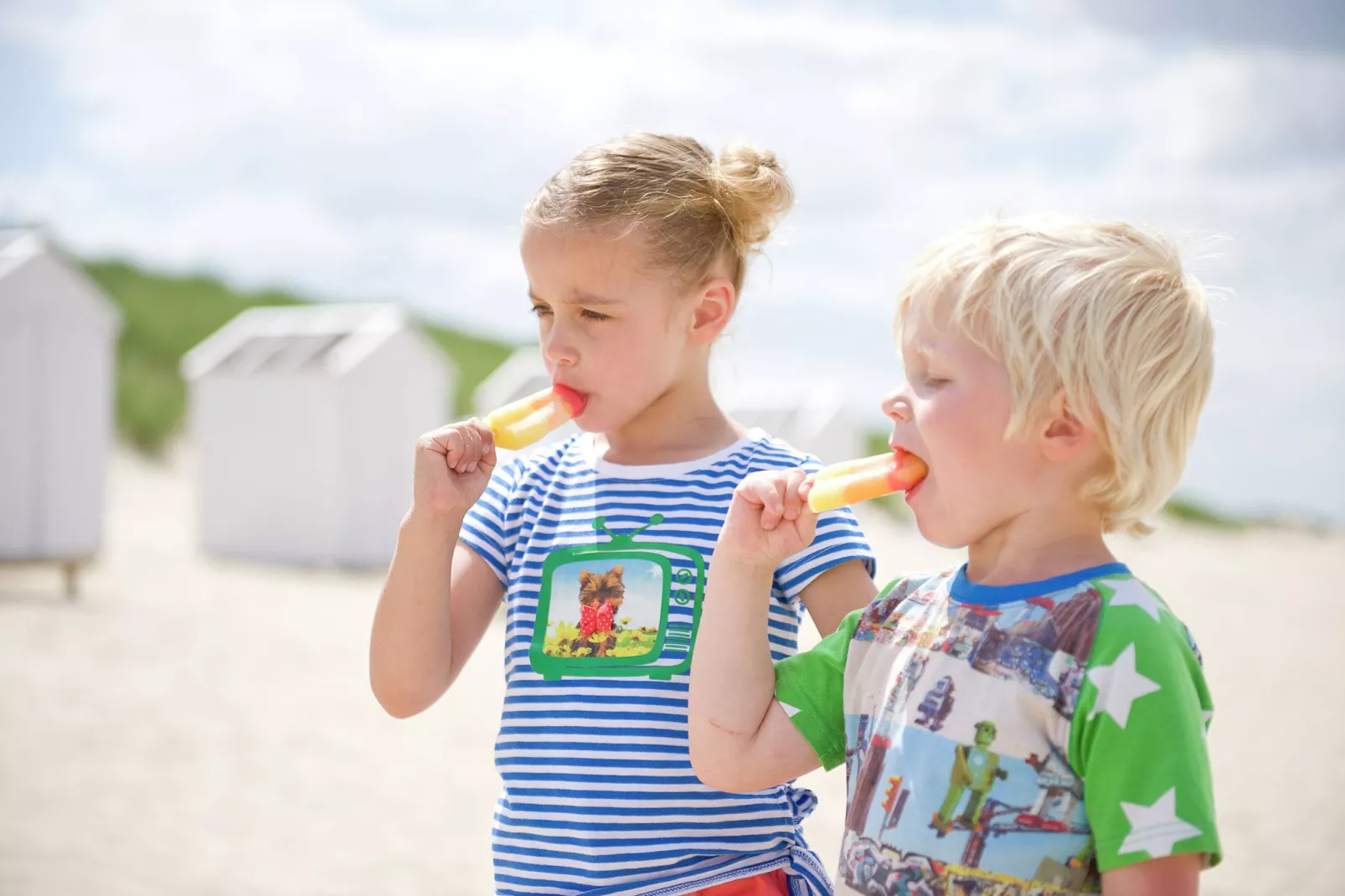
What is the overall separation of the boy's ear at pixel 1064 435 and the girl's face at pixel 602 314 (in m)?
0.84

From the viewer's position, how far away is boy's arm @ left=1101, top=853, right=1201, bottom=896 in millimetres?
1343

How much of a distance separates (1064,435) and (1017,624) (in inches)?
9.7

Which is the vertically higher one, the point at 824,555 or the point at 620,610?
the point at 824,555

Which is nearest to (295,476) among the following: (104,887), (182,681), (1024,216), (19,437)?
(19,437)

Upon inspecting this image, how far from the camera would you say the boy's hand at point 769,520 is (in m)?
1.73

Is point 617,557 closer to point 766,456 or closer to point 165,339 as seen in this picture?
point 766,456

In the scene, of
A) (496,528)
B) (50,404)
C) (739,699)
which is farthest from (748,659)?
(50,404)

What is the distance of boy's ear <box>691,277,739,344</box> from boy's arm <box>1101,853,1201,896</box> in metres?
1.25

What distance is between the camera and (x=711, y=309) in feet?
7.60

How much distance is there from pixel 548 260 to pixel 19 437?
9.13 metres

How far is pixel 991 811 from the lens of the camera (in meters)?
1.47

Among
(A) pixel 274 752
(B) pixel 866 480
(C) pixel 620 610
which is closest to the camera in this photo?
(B) pixel 866 480

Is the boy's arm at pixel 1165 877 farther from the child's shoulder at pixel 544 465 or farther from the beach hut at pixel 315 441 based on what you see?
the beach hut at pixel 315 441

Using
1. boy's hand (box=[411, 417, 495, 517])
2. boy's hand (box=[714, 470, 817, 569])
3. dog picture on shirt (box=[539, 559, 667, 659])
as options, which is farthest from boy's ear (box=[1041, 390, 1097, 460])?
boy's hand (box=[411, 417, 495, 517])
